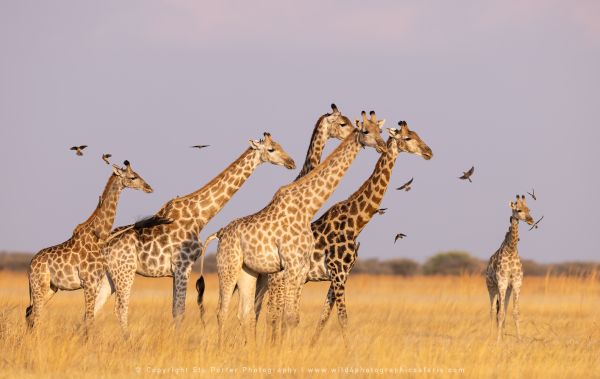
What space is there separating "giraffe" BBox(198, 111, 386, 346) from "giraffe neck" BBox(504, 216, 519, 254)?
625 cm

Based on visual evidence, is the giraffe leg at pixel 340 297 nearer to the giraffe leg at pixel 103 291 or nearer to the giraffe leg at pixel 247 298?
the giraffe leg at pixel 247 298

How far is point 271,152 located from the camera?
1470cm

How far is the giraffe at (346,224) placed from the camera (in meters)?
14.7

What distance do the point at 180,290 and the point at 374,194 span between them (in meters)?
3.13

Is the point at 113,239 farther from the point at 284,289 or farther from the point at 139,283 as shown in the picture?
the point at 139,283

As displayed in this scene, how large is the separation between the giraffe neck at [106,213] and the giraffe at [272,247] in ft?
5.36

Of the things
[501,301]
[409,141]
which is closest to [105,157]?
[409,141]

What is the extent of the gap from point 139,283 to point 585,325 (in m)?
23.7

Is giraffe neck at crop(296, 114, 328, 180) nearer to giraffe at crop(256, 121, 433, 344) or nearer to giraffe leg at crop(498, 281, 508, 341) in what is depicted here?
giraffe at crop(256, 121, 433, 344)

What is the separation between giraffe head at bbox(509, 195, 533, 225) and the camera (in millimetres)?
19469

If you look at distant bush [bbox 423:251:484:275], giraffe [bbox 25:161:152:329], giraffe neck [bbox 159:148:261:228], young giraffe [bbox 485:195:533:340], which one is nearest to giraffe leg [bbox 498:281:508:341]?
young giraffe [bbox 485:195:533:340]

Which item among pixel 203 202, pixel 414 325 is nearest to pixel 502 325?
pixel 414 325

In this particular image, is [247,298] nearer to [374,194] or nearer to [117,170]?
[374,194]

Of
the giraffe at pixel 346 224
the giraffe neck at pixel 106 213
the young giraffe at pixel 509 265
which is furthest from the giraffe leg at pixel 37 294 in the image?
the young giraffe at pixel 509 265
